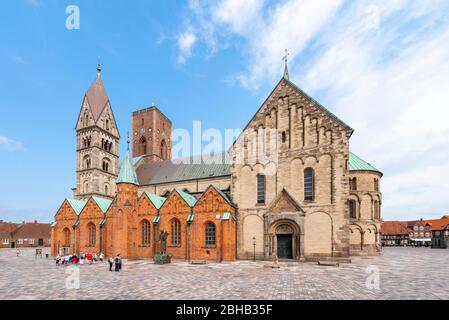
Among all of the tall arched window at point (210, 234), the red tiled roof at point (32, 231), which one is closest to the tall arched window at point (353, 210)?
the tall arched window at point (210, 234)

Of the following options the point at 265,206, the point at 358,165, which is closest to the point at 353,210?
the point at 358,165

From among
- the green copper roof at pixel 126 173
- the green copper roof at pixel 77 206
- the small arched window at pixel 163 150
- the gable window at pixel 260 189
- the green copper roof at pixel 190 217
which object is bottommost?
the green copper roof at pixel 190 217

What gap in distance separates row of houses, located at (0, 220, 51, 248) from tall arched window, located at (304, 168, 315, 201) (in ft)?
273

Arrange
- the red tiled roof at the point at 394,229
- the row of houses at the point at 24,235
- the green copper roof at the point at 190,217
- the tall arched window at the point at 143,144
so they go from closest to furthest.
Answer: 1. the green copper roof at the point at 190,217
2. the tall arched window at the point at 143,144
3. the row of houses at the point at 24,235
4. the red tiled roof at the point at 394,229

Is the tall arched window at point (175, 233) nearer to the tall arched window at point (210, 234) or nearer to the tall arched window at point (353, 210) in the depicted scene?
the tall arched window at point (210, 234)

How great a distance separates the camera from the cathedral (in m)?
27.9

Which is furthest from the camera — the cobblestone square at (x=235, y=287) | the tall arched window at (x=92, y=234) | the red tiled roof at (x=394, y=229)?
the red tiled roof at (x=394, y=229)

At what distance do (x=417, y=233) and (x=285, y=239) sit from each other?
9247 cm

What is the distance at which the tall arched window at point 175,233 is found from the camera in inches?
1324

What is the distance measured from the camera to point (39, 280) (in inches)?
718

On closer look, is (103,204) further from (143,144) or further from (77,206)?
(143,144)

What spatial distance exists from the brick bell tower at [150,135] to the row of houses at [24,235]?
45364mm

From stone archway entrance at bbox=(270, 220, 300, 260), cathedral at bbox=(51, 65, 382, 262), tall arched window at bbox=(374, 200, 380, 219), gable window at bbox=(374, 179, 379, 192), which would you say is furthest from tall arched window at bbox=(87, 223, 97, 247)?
gable window at bbox=(374, 179, 379, 192)
